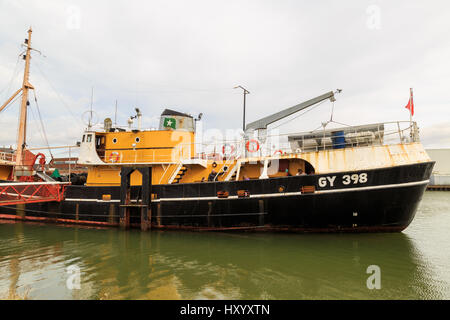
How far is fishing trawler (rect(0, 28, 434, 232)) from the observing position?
33.7ft

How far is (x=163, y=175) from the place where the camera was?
557 inches

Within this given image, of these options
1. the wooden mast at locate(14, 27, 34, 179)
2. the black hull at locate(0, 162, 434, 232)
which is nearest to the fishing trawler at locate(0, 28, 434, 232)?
the black hull at locate(0, 162, 434, 232)

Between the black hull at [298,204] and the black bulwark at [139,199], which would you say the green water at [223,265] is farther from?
the black bulwark at [139,199]

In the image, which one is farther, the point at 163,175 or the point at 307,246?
the point at 163,175

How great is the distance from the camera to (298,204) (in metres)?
11.0

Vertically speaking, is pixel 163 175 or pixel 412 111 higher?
pixel 412 111

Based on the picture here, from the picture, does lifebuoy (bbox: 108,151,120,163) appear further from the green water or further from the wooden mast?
the wooden mast

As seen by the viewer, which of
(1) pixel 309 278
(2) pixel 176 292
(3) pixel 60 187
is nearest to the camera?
(2) pixel 176 292

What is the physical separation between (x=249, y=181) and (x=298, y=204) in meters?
2.35

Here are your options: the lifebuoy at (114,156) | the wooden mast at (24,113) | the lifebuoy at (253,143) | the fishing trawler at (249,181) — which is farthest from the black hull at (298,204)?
the wooden mast at (24,113)
